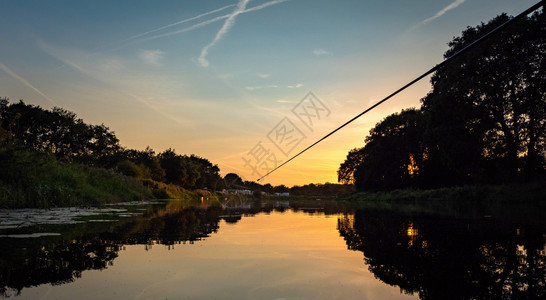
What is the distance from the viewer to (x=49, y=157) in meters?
13.4

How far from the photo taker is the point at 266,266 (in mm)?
3588

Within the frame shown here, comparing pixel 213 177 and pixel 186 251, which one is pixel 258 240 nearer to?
pixel 186 251

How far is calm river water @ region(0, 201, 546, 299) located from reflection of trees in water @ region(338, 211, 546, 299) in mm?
11

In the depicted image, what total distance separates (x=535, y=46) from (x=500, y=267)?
24574 millimetres

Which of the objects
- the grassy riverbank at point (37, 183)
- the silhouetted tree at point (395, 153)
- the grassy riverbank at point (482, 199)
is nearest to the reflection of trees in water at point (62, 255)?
the grassy riverbank at point (37, 183)

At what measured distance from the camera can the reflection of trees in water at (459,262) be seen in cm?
277

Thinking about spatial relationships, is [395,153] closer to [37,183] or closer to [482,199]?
[482,199]

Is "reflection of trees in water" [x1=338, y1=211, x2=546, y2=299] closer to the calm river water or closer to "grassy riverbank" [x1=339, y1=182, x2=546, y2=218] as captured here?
the calm river water

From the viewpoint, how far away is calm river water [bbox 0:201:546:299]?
2.69m

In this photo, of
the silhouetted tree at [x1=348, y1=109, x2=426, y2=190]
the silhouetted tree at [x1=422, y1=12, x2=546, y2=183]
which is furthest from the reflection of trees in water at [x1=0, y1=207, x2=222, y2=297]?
the silhouetted tree at [x1=348, y1=109, x2=426, y2=190]

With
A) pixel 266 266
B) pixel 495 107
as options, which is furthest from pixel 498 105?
pixel 266 266

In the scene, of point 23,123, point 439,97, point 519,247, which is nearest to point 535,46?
point 439,97

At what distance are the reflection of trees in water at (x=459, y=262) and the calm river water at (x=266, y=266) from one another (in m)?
0.01

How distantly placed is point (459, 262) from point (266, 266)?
2144mm
